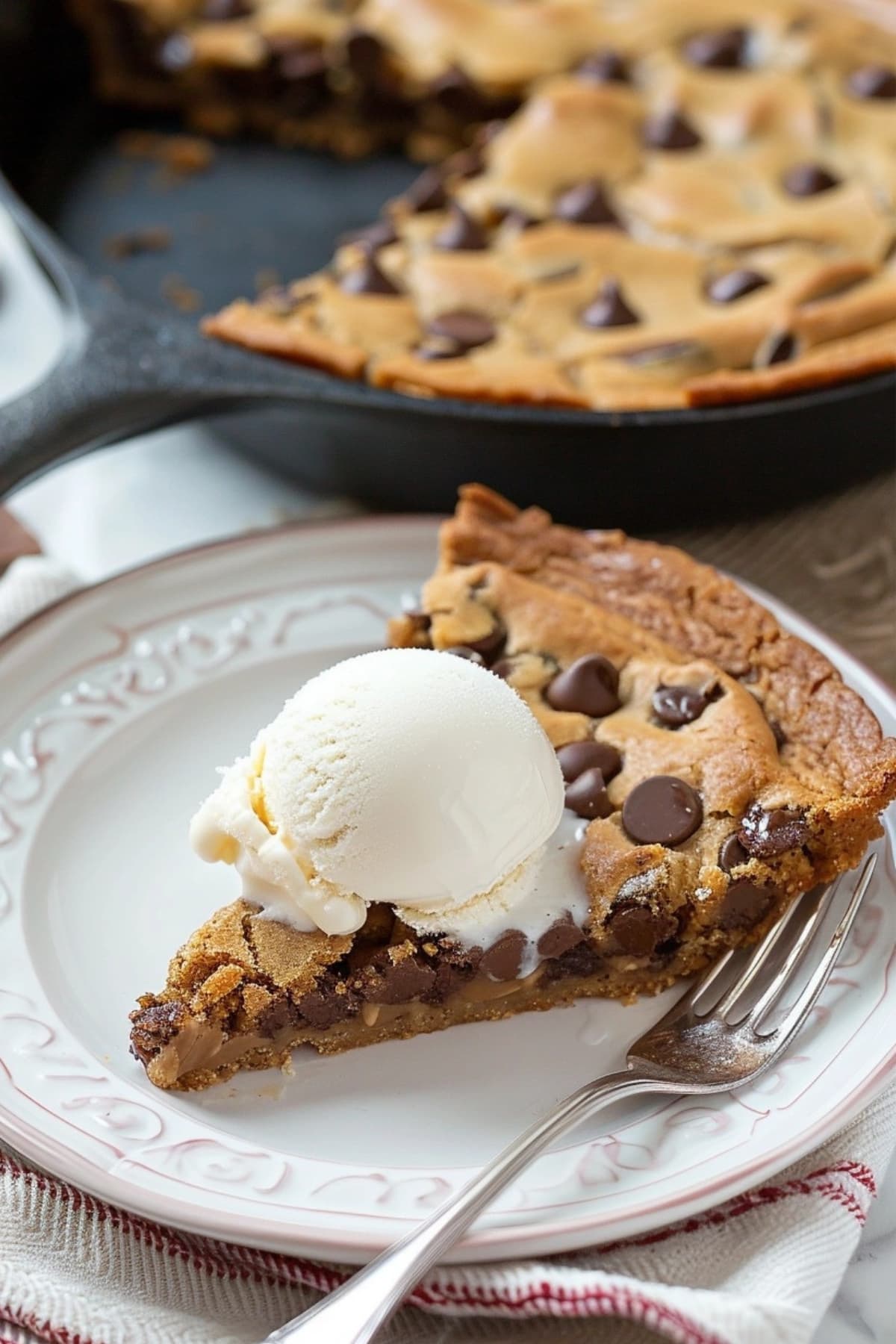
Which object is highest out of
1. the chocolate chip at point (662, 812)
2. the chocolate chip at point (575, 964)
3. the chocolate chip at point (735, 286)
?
the chocolate chip at point (735, 286)

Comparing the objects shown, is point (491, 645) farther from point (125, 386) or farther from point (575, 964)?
point (125, 386)

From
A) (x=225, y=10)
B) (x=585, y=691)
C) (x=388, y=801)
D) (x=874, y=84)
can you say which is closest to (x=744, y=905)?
(x=585, y=691)

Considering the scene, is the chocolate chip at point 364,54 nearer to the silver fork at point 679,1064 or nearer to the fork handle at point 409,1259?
the silver fork at point 679,1064

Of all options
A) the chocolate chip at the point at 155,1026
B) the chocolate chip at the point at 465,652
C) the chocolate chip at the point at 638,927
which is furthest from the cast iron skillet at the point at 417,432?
the chocolate chip at the point at 155,1026

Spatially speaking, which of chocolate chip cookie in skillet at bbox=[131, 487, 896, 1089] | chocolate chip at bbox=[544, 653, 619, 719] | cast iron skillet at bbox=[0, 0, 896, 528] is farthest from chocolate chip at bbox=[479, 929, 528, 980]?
cast iron skillet at bbox=[0, 0, 896, 528]

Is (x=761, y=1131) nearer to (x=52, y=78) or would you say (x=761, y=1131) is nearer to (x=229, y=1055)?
(x=229, y=1055)

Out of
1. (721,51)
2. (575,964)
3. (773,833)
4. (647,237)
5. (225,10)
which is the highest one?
(225,10)

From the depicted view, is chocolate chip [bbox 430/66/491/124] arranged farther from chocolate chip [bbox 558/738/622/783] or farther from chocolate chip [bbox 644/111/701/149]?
chocolate chip [bbox 558/738/622/783]

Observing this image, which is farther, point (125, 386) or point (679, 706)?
point (125, 386)
